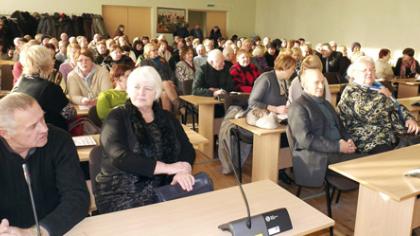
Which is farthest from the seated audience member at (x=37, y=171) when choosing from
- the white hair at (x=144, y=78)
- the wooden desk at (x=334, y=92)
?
the wooden desk at (x=334, y=92)

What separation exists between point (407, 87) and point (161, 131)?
6.35 meters

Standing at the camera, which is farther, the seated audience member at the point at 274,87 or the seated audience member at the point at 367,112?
the seated audience member at the point at 274,87

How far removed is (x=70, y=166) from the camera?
5.60ft

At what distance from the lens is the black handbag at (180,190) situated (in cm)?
193

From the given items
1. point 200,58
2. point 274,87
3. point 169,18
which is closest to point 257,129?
point 274,87

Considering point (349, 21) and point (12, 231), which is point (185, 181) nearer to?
point (12, 231)

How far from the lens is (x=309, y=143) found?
2844 millimetres

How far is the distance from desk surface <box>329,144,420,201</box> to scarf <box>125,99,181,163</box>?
912 mm

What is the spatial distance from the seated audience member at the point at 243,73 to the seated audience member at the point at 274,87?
107 centimetres

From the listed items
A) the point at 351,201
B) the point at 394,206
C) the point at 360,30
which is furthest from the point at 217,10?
the point at 394,206

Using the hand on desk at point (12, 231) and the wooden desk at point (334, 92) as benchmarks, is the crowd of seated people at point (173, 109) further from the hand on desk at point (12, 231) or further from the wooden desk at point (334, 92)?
the wooden desk at point (334, 92)

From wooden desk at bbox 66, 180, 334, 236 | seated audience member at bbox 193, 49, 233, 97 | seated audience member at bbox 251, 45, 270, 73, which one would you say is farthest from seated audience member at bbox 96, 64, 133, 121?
seated audience member at bbox 251, 45, 270, 73

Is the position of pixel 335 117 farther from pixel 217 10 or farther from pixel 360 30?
pixel 217 10

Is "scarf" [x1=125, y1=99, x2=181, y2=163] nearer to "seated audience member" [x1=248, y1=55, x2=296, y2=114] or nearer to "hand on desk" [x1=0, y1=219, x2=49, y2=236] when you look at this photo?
"hand on desk" [x1=0, y1=219, x2=49, y2=236]
